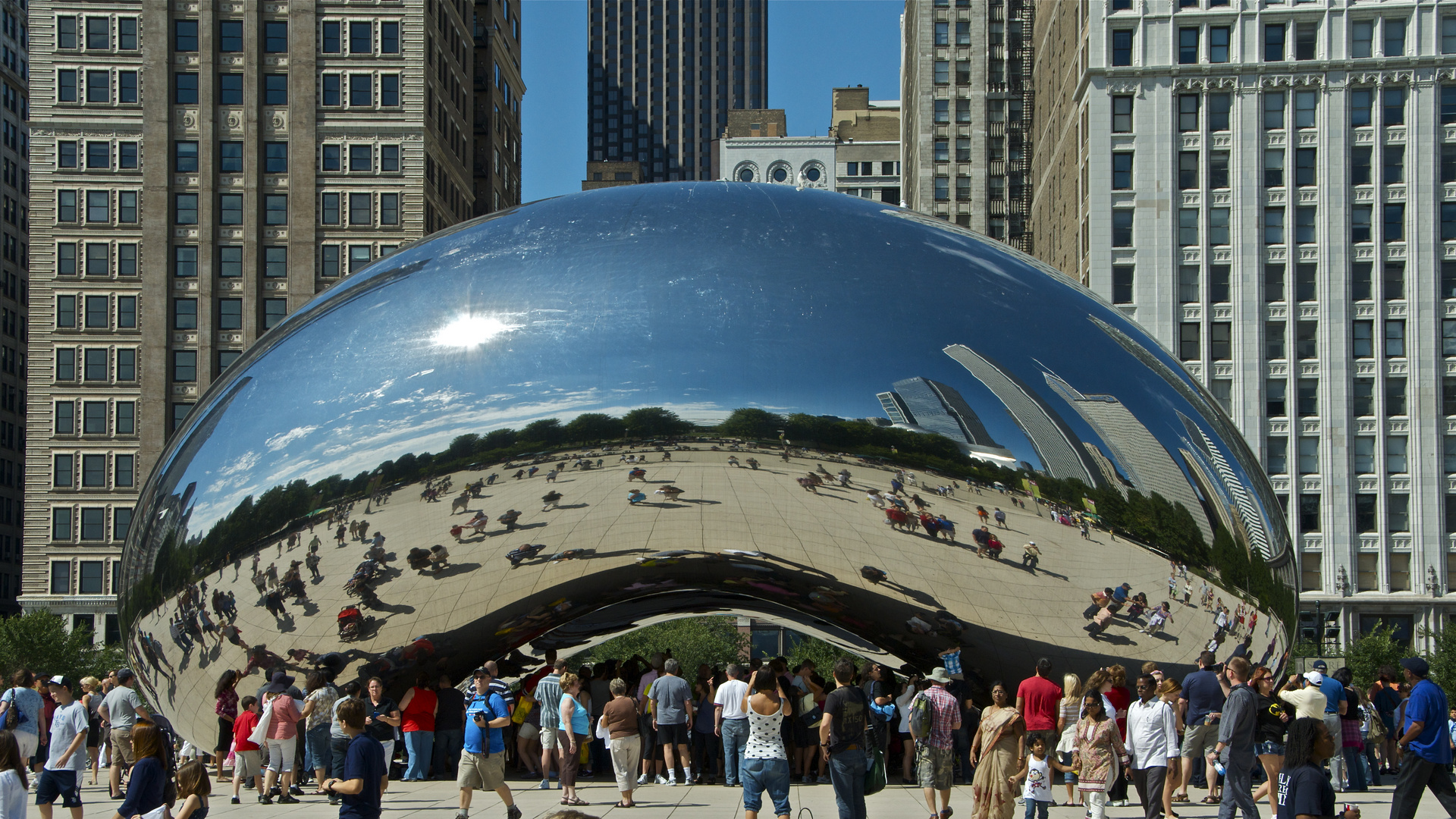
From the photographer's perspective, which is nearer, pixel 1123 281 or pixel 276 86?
pixel 1123 281

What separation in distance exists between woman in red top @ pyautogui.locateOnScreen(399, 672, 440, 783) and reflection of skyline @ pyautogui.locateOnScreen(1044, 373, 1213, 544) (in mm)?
5796

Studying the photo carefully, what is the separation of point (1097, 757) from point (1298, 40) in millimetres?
57382

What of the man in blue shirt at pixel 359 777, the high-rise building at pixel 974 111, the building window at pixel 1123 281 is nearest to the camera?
the man in blue shirt at pixel 359 777

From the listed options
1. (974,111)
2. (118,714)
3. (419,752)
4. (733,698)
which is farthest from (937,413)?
(974,111)

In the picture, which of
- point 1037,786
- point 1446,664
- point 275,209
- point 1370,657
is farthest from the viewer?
point 275,209

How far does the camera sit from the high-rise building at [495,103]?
80.2 metres

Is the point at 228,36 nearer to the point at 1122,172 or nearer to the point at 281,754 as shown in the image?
the point at 1122,172

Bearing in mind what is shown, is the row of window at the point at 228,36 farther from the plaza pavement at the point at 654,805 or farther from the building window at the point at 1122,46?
the plaza pavement at the point at 654,805

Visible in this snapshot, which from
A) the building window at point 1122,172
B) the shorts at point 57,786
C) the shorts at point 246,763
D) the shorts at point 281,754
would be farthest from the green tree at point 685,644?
the shorts at point 57,786

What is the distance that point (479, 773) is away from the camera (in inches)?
413

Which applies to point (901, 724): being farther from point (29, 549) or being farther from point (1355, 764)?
point (29, 549)

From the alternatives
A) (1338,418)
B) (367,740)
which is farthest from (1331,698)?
(1338,418)

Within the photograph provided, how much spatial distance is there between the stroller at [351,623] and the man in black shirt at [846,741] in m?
3.68

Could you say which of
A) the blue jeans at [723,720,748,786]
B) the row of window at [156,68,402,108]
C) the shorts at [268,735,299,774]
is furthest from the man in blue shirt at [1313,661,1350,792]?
the row of window at [156,68,402,108]
